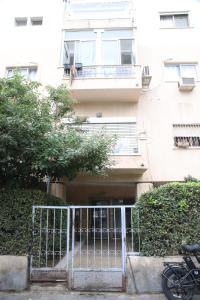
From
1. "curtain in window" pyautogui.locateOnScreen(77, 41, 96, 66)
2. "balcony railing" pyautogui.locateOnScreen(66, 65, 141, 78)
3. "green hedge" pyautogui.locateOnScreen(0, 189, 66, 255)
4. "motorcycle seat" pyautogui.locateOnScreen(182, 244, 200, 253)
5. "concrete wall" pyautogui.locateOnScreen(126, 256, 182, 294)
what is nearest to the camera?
"motorcycle seat" pyautogui.locateOnScreen(182, 244, 200, 253)

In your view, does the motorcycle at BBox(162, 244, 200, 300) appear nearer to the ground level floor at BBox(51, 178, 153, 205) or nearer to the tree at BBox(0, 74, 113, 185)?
the tree at BBox(0, 74, 113, 185)

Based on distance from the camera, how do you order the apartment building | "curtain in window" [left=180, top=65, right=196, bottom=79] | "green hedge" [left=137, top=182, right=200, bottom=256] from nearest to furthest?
"green hedge" [left=137, top=182, right=200, bottom=256] → the apartment building → "curtain in window" [left=180, top=65, right=196, bottom=79]

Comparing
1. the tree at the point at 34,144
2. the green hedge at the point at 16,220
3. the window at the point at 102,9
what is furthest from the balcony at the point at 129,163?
the window at the point at 102,9

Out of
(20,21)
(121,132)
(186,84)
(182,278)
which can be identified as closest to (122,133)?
(121,132)

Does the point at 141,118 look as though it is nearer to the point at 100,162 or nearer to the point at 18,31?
the point at 100,162

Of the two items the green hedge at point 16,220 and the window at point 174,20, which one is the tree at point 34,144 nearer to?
the green hedge at point 16,220

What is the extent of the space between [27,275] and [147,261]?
283 centimetres

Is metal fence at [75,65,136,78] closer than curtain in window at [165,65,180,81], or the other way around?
metal fence at [75,65,136,78]

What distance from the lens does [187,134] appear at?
40.8ft

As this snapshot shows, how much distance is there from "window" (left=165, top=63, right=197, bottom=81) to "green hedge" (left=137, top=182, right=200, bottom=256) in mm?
8088

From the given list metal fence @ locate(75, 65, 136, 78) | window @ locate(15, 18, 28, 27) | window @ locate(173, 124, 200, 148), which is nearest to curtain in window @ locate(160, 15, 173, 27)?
metal fence @ locate(75, 65, 136, 78)

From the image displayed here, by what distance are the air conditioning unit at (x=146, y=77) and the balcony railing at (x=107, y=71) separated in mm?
590

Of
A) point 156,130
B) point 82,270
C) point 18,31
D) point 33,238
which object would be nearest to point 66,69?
point 18,31

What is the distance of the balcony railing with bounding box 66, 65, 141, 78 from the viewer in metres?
12.5
